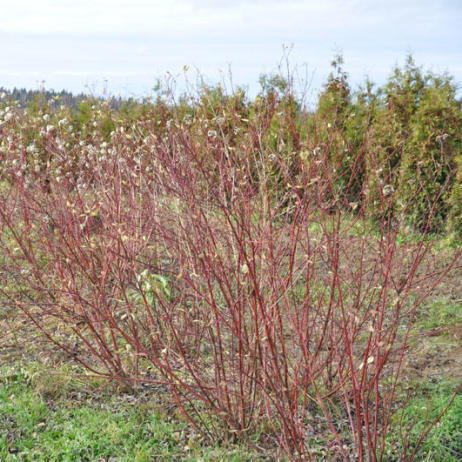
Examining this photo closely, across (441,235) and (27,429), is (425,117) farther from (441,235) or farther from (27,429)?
(27,429)

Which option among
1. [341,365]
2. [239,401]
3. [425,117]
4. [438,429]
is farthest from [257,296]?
[425,117]

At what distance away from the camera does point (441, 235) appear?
745 centimetres

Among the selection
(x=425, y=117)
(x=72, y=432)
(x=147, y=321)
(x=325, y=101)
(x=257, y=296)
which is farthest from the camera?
(x=325, y=101)

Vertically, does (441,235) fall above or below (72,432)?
above

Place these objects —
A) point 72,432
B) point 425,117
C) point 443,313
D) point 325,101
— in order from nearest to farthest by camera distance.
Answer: point 72,432, point 443,313, point 425,117, point 325,101

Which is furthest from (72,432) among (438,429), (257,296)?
(438,429)

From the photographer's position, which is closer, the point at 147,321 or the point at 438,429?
the point at 438,429

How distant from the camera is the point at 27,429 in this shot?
3.29 m

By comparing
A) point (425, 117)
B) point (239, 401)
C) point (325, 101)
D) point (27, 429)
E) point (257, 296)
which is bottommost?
point (27, 429)

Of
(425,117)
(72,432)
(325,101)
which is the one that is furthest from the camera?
(325,101)

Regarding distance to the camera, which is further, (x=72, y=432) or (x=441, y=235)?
(x=441, y=235)

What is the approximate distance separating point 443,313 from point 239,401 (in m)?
3.02

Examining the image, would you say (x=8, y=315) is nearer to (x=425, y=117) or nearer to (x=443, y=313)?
(x=443, y=313)

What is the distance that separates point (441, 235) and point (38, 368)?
576 cm
